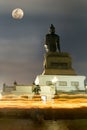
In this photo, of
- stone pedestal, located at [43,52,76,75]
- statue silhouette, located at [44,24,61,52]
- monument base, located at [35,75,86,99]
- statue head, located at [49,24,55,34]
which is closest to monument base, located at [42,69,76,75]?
stone pedestal, located at [43,52,76,75]

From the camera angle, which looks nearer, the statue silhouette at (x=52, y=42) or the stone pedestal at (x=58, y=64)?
the stone pedestal at (x=58, y=64)

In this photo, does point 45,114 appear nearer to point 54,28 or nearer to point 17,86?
point 17,86

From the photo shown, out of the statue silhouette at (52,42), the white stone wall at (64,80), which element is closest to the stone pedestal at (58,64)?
the statue silhouette at (52,42)

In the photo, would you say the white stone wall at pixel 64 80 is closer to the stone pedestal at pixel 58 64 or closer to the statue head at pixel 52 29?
the stone pedestal at pixel 58 64

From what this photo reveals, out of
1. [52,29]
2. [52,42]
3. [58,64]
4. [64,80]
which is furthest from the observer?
[52,29]

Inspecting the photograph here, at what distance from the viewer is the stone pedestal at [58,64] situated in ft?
116

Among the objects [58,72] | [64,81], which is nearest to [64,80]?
[64,81]

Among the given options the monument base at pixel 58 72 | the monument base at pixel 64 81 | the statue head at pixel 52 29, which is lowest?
the monument base at pixel 64 81

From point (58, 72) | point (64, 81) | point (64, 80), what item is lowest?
point (64, 81)

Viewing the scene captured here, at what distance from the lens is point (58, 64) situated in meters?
36.6

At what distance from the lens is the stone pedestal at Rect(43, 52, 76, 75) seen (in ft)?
116

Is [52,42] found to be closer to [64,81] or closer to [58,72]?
[58,72]

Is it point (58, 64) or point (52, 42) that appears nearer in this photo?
point (52, 42)

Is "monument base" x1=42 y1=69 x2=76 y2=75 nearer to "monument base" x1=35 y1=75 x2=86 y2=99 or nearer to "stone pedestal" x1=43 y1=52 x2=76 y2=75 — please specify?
"stone pedestal" x1=43 y1=52 x2=76 y2=75
